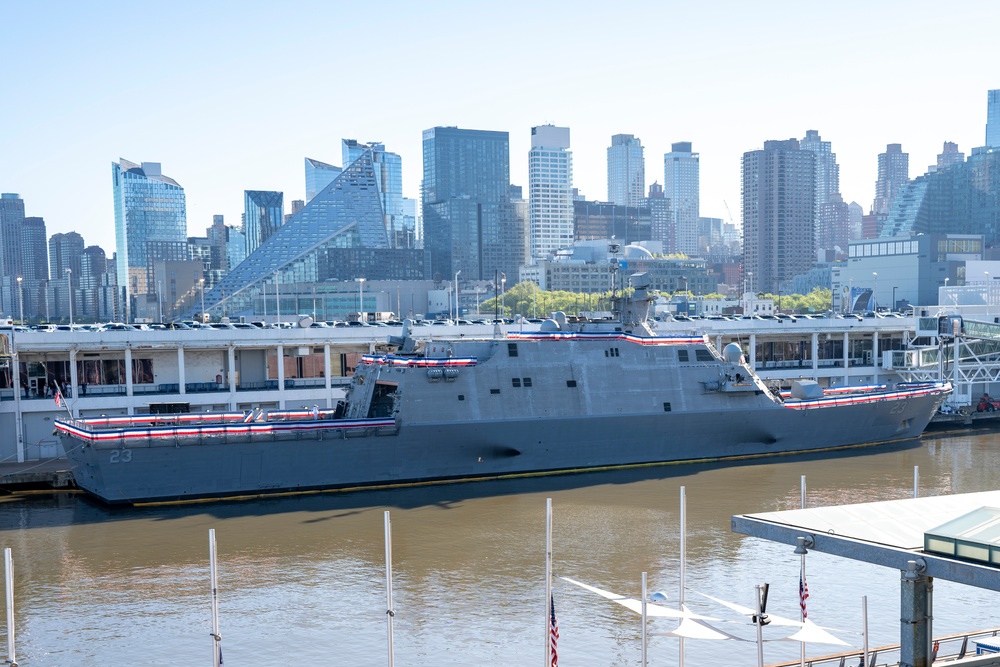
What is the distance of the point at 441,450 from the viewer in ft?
110

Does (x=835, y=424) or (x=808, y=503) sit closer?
(x=808, y=503)

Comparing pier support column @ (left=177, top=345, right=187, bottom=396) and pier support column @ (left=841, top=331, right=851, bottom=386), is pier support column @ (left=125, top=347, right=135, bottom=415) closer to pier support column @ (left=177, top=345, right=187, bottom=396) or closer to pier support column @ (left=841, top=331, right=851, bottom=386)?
pier support column @ (left=177, top=345, right=187, bottom=396)

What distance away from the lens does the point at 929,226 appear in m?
191

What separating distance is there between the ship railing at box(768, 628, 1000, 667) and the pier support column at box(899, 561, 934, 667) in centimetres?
154

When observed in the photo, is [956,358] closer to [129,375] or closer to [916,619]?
[129,375]

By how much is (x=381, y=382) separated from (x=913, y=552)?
80.6 feet

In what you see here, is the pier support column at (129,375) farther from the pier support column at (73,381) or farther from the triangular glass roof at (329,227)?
the triangular glass roof at (329,227)

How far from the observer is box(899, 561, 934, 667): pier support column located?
1201cm

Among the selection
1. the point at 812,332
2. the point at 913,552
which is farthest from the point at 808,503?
the point at 812,332

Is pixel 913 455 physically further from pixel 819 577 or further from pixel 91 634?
pixel 91 634

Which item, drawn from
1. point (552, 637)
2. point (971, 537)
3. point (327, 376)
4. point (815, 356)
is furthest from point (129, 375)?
point (971, 537)

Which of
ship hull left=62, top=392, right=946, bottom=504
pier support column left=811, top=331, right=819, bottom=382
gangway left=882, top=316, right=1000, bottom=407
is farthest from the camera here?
pier support column left=811, top=331, right=819, bottom=382

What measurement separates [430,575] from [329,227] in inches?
5542

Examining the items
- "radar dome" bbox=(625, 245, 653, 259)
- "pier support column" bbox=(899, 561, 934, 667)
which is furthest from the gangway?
"radar dome" bbox=(625, 245, 653, 259)
